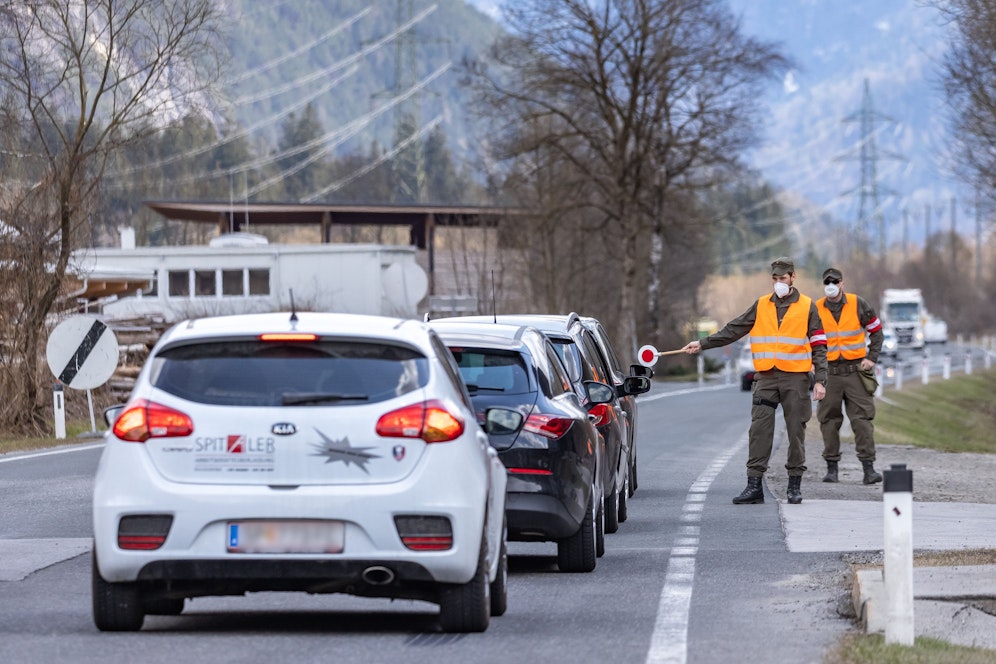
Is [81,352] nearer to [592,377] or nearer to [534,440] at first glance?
[592,377]

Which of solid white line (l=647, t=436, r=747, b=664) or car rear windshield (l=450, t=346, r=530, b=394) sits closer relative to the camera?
solid white line (l=647, t=436, r=747, b=664)

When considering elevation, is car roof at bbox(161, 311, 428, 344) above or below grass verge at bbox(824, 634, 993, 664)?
above

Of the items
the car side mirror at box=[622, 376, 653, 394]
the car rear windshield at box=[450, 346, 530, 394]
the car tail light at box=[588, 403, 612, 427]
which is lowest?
the car tail light at box=[588, 403, 612, 427]

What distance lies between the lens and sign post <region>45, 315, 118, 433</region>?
24.4 meters

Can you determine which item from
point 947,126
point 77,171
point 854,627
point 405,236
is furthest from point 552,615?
point 405,236

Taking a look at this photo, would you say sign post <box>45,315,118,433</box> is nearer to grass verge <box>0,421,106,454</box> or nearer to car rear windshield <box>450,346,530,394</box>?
grass verge <box>0,421,106,454</box>

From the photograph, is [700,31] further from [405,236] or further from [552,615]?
[405,236]

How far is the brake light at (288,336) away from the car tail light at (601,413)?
4727 mm

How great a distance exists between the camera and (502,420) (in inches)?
398

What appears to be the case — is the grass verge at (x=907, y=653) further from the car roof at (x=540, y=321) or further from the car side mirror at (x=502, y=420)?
the car roof at (x=540, y=321)

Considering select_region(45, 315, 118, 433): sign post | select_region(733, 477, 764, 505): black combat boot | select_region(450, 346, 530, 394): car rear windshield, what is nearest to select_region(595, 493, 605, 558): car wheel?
select_region(450, 346, 530, 394): car rear windshield

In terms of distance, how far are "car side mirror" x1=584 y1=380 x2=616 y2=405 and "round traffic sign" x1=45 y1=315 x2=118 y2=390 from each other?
13.6m

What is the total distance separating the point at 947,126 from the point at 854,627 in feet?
136

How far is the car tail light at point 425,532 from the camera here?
7734mm
